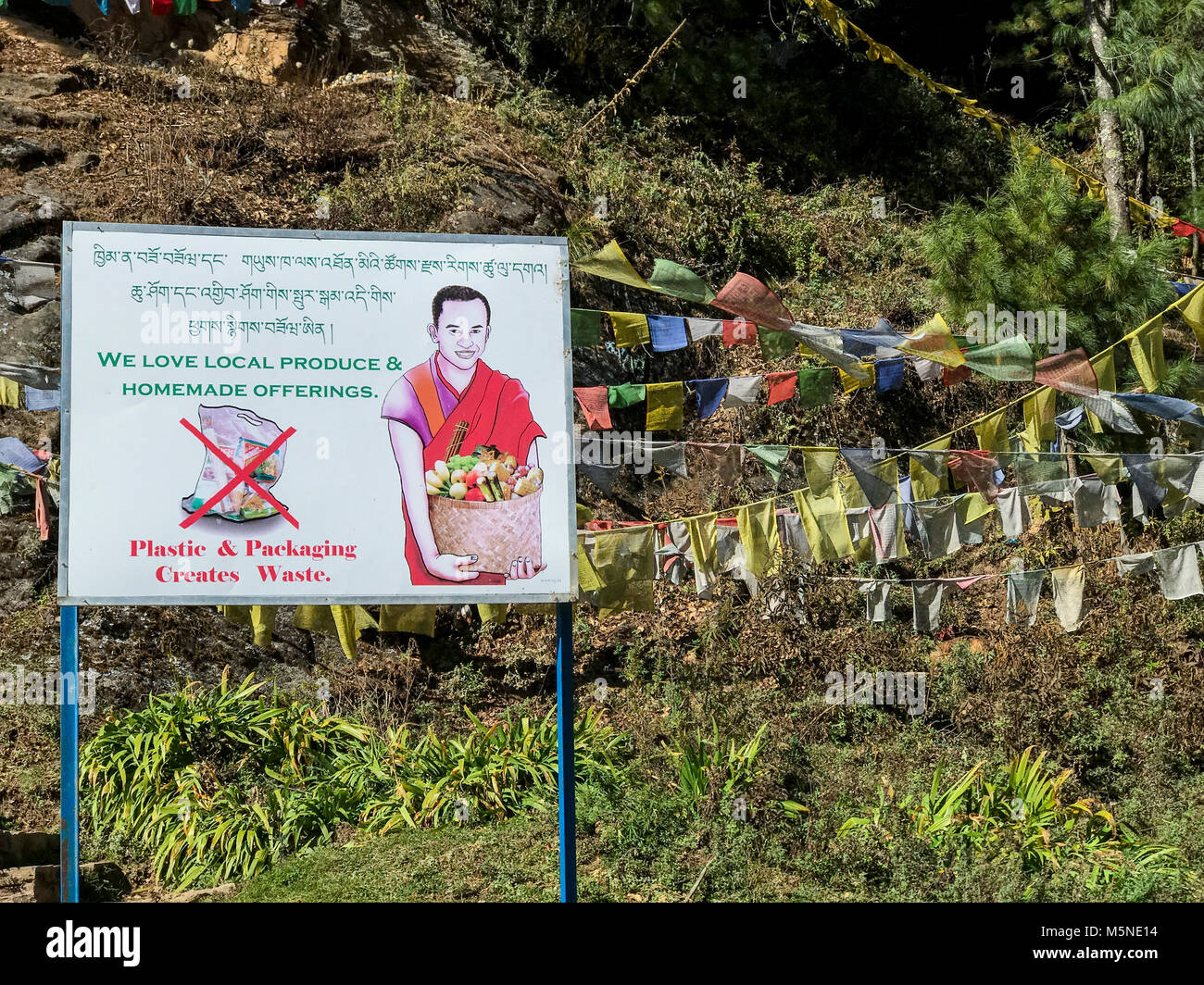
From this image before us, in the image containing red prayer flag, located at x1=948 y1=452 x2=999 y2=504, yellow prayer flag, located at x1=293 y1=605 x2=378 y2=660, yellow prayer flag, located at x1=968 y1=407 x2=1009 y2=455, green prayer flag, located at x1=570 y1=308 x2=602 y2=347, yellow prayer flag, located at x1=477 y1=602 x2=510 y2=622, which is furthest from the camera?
red prayer flag, located at x1=948 y1=452 x2=999 y2=504

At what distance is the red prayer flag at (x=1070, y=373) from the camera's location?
6703 millimetres

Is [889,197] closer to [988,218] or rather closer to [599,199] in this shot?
[599,199]

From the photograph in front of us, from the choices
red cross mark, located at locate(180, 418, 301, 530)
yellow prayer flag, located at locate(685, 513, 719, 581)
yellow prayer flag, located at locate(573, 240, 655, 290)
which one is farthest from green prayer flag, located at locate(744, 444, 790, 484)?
red cross mark, located at locate(180, 418, 301, 530)

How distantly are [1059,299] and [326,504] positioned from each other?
7.00 metres

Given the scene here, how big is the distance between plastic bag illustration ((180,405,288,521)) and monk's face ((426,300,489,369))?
31.8 inches

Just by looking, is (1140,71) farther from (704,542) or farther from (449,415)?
(449,415)

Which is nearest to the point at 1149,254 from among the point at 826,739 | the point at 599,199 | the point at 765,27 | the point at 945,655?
the point at 945,655

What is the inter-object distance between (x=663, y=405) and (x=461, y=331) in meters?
1.95

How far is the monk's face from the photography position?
17.5 ft

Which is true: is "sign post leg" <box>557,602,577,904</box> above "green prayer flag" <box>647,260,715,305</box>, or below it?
below

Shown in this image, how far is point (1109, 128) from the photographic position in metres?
11.3

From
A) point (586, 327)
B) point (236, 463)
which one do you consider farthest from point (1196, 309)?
point (236, 463)

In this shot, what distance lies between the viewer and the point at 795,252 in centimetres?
1428

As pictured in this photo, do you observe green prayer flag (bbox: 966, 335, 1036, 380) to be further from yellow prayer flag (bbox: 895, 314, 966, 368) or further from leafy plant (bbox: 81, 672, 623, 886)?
leafy plant (bbox: 81, 672, 623, 886)
